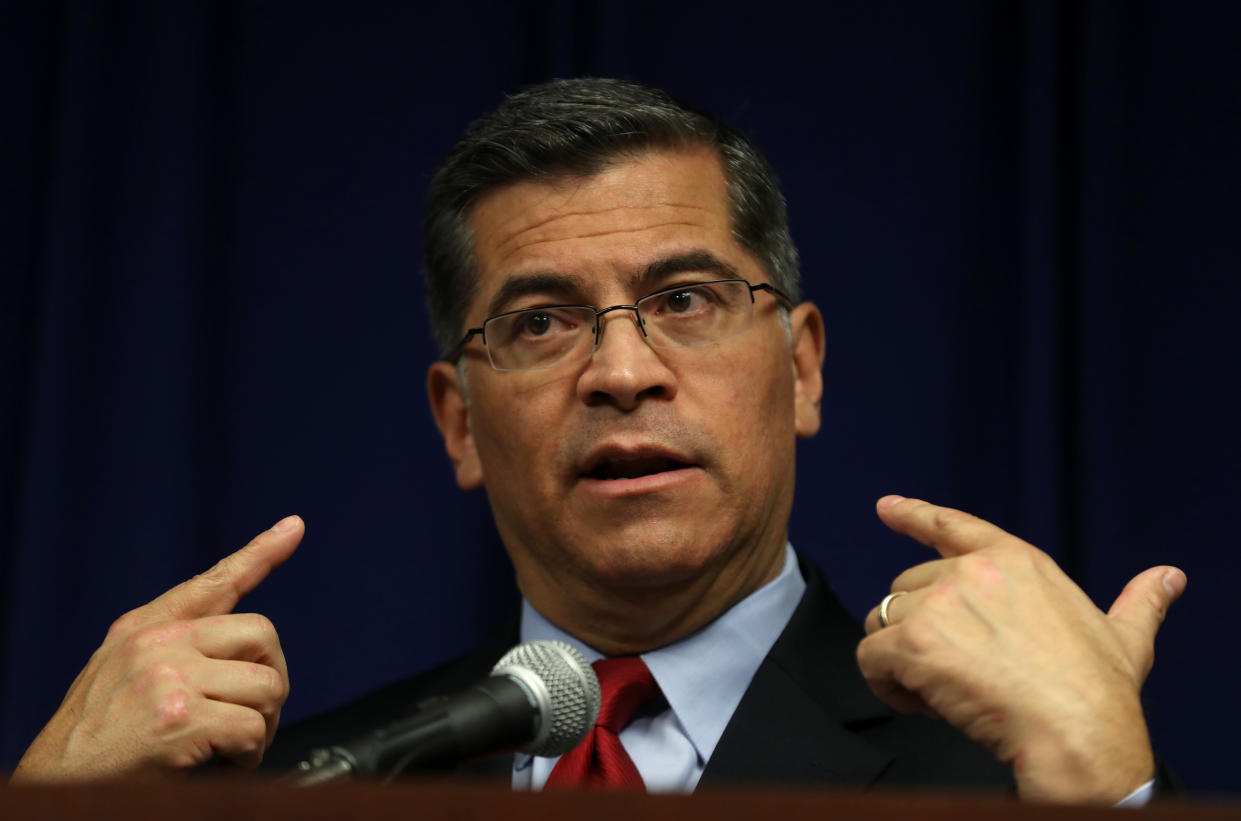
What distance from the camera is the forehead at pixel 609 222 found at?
5.94 ft

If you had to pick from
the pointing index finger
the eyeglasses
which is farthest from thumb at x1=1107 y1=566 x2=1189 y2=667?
the eyeglasses

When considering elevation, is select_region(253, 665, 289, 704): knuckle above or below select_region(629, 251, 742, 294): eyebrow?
below

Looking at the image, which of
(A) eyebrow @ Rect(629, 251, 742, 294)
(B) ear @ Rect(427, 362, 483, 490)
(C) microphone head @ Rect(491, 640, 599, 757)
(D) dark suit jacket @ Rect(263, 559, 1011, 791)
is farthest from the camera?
(B) ear @ Rect(427, 362, 483, 490)

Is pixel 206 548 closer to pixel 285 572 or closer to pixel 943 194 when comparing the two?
pixel 285 572

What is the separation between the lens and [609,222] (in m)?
1.83

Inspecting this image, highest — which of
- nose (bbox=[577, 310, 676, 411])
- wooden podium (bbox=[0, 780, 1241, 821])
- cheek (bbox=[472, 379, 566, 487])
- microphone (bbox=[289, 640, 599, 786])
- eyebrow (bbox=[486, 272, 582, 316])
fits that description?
eyebrow (bbox=[486, 272, 582, 316])

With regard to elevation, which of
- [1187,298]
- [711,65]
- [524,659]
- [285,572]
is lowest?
[285,572]

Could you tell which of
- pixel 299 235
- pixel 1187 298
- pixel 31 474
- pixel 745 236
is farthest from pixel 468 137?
pixel 1187 298

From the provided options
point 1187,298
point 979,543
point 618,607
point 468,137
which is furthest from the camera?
point 1187,298

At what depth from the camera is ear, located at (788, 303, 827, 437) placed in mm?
2004

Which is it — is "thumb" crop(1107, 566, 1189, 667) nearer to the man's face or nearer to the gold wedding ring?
the gold wedding ring

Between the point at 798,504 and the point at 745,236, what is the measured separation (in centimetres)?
68

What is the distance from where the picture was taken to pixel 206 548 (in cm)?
249

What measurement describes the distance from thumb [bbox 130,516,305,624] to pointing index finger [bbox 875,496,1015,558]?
0.69 meters
